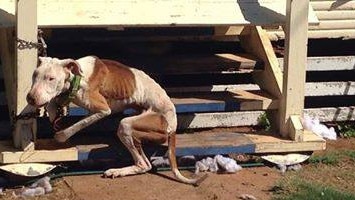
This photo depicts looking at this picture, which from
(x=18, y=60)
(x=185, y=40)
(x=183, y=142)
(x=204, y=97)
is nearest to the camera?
(x=18, y=60)

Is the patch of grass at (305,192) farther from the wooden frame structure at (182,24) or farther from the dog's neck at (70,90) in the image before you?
the dog's neck at (70,90)

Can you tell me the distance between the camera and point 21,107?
620cm

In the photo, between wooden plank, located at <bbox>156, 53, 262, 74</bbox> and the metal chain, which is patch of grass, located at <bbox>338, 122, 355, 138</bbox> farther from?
the metal chain

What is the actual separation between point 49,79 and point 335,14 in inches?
139

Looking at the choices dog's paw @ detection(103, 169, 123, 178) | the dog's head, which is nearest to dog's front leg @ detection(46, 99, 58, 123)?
the dog's head

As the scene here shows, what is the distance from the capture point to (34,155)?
20.6 feet

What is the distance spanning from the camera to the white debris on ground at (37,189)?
611 centimetres

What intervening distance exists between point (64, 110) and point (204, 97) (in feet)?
4.56

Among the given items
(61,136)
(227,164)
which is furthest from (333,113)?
(61,136)

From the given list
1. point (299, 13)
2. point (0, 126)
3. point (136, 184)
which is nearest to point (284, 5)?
point (299, 13)

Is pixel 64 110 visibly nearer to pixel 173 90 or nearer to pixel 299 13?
pixel 173 90

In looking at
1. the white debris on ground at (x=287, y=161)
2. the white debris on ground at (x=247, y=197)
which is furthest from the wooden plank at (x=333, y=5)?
the white debris on ground at (x=247, y=197)

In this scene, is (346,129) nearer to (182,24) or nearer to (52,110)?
(182,24)

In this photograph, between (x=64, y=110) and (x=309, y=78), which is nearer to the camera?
(x=64, y=110)
